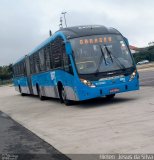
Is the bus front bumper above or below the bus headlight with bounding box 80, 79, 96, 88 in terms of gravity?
below

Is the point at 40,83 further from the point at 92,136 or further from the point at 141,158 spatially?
the point at 141,158

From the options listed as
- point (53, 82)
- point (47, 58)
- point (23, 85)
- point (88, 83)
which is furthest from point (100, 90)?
point (23, 85)

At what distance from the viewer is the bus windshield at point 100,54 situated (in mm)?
16578

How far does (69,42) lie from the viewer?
1683cm

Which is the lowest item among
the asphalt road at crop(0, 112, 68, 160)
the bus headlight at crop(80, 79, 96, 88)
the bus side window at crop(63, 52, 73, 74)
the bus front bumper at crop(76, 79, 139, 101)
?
the asphalt road at crop(0, 112, 68, 160)

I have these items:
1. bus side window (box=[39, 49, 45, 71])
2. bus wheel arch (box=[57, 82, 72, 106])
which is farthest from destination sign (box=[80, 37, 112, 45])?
bus side window (box=[39, 49, 45, 71])

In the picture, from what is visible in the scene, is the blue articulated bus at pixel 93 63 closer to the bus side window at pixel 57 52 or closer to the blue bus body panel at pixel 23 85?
the bus side window at pixel 57 52

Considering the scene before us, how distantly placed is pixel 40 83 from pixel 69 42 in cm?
826

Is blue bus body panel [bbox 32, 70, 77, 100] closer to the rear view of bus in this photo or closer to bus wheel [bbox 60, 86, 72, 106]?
bus wheel [bbox 60, 86, 72, 106]

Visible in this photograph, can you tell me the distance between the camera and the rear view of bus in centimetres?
1631

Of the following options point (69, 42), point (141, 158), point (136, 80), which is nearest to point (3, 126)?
point (69, 42)

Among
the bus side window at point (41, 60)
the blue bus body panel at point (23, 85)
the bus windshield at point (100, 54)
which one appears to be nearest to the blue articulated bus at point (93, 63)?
the bus windshield at point (100, 54)

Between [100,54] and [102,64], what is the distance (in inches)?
16.3

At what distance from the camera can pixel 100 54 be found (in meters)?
16.8
